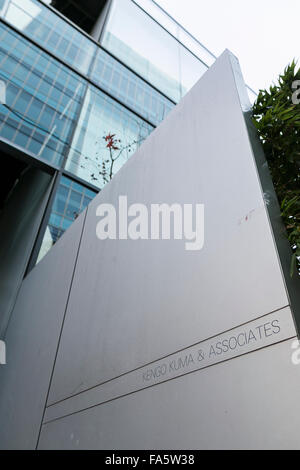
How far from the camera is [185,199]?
186 centimetres

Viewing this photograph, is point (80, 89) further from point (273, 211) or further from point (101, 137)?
point (273, 211)

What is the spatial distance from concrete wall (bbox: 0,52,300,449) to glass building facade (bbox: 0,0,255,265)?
81.8 inches

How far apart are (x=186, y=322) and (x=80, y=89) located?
27.0ft

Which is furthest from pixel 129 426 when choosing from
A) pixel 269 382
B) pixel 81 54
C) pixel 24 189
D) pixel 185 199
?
pixel 81 54

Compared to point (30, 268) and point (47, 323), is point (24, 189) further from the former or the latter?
point (47, 323)

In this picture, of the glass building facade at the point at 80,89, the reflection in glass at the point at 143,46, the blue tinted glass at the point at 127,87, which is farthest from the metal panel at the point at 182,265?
the reflection in glass at the point at 143,46

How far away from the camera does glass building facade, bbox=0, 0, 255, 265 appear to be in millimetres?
6195

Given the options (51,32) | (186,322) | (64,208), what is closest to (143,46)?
(51,32)

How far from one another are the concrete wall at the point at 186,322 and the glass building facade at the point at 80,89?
208cm

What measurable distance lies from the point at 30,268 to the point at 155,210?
3398mm

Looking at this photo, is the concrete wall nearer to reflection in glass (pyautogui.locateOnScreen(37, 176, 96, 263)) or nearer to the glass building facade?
the glass building facade

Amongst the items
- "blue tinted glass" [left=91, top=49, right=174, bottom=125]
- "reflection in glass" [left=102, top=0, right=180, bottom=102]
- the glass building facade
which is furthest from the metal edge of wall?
"reflection in glass" [left=102, top=0, right=180, bottom=102]

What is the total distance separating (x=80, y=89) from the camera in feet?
26.6

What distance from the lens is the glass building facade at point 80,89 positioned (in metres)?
6.20
